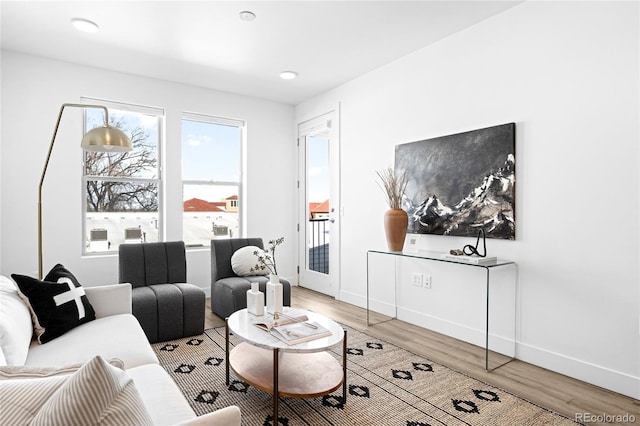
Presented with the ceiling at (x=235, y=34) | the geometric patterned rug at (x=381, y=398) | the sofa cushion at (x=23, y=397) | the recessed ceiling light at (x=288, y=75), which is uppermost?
the ceiling at (x=235, y=34)

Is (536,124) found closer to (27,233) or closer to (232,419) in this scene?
(232,419)

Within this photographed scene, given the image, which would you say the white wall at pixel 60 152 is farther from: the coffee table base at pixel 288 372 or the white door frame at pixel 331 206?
the coffee table base at pixel 288 372

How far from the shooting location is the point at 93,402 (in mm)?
800

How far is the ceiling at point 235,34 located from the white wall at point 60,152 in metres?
0.19

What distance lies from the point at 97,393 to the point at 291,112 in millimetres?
5031

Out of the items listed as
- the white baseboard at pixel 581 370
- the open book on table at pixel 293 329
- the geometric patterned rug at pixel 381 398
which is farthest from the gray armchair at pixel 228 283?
the white baseboard at pixel 581 370

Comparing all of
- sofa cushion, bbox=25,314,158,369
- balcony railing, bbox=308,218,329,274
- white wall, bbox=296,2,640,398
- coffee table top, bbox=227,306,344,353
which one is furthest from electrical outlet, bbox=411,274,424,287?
sofa cushion, bbox=25,314,158,369

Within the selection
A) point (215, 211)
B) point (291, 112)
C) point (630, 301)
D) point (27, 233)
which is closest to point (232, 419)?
point (630, 301)

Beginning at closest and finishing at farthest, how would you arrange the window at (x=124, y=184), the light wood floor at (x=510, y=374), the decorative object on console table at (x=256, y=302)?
the light wood floor at (x=510, y=374), the decorative object on console table at (x=256, y=302), the window at (x=124, y=184)

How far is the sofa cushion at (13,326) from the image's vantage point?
159cm

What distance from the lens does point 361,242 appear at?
4.30m

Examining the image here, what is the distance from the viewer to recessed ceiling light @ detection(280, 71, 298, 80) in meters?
4.19

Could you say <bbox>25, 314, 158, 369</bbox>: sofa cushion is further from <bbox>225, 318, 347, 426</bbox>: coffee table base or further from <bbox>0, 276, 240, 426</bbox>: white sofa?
<bbox>225, 318, 347, 426</bbox>: coffee table base
